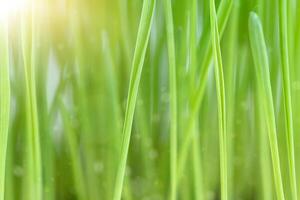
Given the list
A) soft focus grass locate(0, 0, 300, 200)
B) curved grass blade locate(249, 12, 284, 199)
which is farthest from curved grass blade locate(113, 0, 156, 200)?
curved grass blade locate(249, 12, 284, 199)

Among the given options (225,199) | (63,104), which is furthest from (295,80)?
(63,104)

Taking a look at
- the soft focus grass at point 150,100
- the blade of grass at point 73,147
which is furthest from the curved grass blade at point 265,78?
the blade of grass at point 73,147

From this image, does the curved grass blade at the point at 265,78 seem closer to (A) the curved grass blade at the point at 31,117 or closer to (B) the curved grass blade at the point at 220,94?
(B) the curved grass blade at the point at 220,94

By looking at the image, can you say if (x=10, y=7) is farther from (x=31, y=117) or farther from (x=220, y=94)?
(x=220, y=94)

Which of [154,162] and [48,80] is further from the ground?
[48,80]

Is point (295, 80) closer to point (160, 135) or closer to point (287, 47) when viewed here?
point (287, 47)

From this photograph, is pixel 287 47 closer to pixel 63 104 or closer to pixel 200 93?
pixel 200 93

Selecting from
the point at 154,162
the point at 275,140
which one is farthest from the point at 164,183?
the point at 275,140
